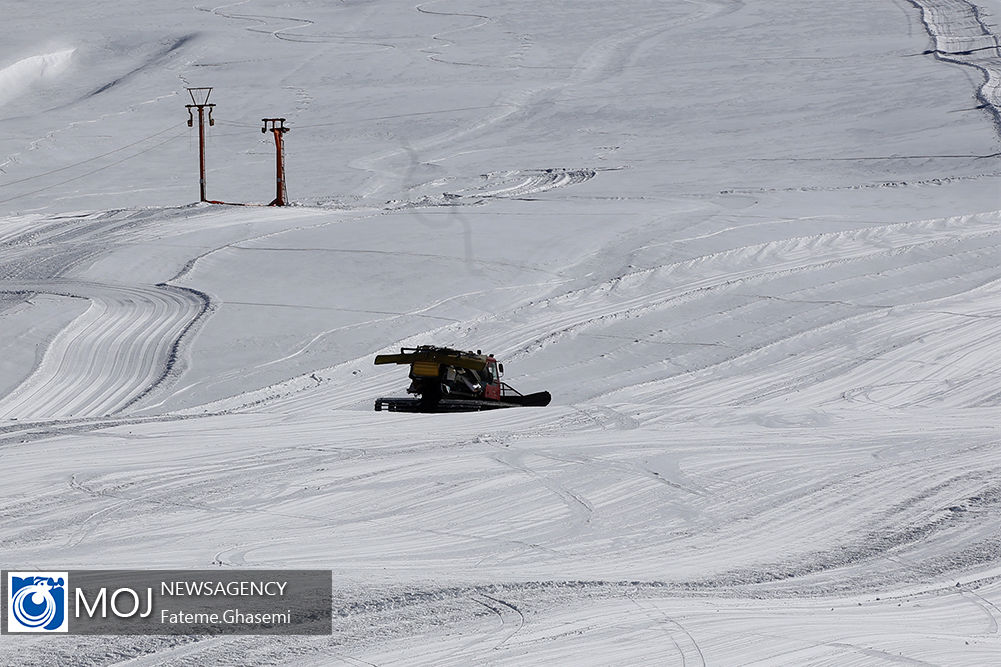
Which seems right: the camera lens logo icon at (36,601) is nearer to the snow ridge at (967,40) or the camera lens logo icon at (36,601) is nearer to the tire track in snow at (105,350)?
the tire track in snow at (105,350)

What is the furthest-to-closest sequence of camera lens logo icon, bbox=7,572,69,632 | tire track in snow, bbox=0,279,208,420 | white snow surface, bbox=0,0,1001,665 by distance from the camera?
1. tire track in snow, bbox=0,279,208,420
2. white snow surface, bbox=0,0,1001,665
3. camera lens logo icon, bbox=7,572,69,632

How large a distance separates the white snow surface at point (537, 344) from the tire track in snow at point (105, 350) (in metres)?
0.07

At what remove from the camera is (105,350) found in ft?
52.2

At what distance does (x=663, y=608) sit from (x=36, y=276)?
14.4m

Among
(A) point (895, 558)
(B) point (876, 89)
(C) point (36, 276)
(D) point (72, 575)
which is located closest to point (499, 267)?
(C) point (36, 276)

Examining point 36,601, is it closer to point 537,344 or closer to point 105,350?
point 105,350

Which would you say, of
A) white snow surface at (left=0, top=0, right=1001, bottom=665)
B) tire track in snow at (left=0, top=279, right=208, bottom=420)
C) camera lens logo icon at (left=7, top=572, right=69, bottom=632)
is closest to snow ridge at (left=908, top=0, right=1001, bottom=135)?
white snow surface at (left=0, top=0, right=1001, bottom=665)

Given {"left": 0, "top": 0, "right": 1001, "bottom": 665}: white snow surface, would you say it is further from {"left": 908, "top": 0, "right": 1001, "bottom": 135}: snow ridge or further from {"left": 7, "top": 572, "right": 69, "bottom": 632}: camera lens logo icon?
{"left": 908, "top": 0, "right": 1001, "bottom": 135}: snow ridge

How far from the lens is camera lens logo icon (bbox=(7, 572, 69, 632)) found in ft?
21.2

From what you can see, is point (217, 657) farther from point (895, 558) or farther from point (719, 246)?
point (719, 246)

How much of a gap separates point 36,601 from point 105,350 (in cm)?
956

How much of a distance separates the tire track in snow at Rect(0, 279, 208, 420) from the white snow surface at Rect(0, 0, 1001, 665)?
69 mm

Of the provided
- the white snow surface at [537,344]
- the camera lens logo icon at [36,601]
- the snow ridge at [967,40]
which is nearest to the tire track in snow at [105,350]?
the white snow surface at [537,344]

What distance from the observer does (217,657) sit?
20.7 feet
